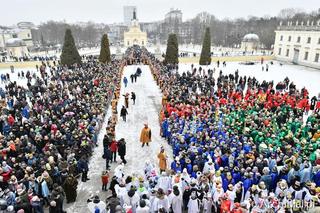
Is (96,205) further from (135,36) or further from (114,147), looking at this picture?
(135,36)

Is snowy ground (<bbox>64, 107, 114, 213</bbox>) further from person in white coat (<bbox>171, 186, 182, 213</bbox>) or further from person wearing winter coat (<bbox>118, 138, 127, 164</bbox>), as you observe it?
person in white coat (<bbox>171, 186, 182, 213</bbox>)

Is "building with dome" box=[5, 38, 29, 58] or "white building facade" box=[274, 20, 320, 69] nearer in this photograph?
"white building facade" box=[274, 20, 320, 69]

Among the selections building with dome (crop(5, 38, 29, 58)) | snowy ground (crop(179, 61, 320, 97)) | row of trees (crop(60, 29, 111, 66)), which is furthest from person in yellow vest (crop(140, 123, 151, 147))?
building with dome (crop(5, 38, 29, 58))

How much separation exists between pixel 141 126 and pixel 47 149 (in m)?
5.92

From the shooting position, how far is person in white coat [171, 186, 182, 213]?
699 centimetres

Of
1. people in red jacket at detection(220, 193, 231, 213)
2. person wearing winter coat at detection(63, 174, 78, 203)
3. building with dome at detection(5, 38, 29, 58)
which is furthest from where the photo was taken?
building with dome at detection(5, 38, 29, 58)

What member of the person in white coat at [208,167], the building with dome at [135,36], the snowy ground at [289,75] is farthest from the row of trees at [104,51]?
the building with dome at [135,36]

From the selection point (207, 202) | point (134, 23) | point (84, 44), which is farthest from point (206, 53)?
point (84, 44)

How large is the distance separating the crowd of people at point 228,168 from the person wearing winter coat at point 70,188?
1.11 m

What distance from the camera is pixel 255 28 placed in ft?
255

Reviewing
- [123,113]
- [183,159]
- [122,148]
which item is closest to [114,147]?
[122,148]

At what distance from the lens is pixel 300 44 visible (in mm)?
37406

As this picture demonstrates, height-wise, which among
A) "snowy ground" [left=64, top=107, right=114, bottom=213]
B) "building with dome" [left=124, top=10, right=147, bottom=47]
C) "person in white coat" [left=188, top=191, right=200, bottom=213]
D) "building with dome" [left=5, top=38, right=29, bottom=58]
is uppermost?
"building with dome" [left=124, top=10, right=147, bottom=47]

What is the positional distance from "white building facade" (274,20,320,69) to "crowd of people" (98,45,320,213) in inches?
988
